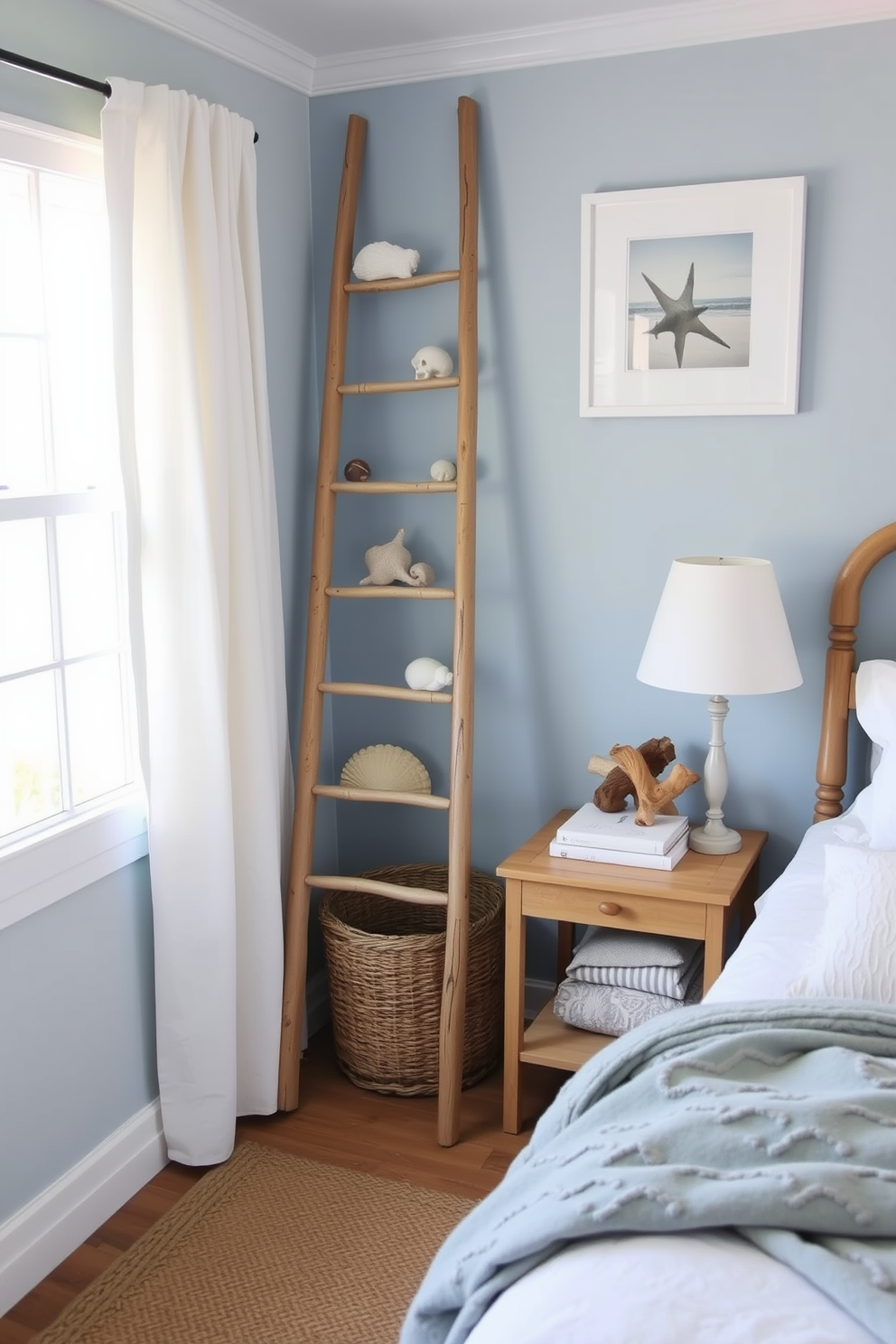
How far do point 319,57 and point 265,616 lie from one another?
1414mm

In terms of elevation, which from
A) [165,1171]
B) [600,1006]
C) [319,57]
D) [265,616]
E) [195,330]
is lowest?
[165,1171]

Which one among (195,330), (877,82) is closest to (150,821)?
(195,330)

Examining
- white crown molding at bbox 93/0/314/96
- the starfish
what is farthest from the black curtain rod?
the starfish

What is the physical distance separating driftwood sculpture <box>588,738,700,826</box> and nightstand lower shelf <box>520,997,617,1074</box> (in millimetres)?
514

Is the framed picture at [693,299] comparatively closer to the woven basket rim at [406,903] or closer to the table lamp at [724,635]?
the table lamp at [724,635]

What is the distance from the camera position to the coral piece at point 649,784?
2.69m

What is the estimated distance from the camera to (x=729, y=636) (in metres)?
2.50

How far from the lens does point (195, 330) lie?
2.48m

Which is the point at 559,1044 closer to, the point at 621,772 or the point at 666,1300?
the point at 621,772

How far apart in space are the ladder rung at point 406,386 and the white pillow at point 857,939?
1431mm

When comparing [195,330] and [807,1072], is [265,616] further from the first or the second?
[807,1072]

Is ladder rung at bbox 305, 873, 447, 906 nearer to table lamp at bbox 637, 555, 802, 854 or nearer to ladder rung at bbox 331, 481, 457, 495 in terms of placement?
table lamp at bbox 637, 555, 802, 854

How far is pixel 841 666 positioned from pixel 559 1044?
1070 mm

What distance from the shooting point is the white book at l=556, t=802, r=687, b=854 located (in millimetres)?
2635
